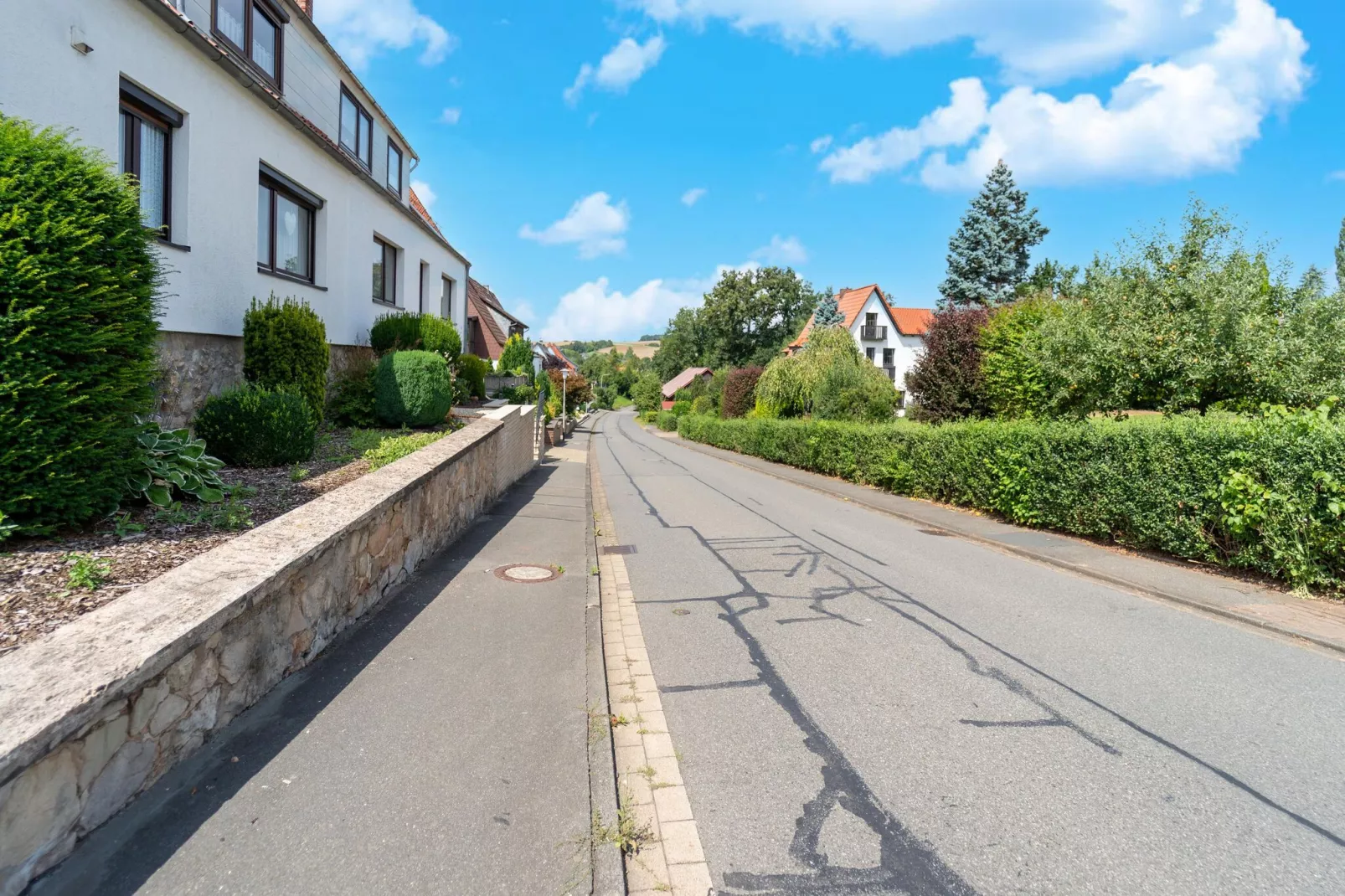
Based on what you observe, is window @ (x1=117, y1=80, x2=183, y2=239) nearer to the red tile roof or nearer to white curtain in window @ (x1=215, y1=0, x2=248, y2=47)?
white curtain in window @ (x1=215, y1=0, x2=248, y2=47)

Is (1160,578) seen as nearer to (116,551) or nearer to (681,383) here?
(116,551)

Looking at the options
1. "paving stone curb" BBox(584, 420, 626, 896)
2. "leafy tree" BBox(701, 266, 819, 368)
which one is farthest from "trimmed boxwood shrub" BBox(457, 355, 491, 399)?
"leafy tree" BBox(701, 266, 819, 368)

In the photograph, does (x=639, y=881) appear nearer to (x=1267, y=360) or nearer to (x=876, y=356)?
(x=1267, y=360)

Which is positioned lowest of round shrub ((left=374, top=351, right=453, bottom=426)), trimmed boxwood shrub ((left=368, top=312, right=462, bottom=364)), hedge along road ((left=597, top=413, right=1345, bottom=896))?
hedge along road ((left=597, top=413, right=1345, bottom=896))

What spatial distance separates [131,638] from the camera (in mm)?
3049

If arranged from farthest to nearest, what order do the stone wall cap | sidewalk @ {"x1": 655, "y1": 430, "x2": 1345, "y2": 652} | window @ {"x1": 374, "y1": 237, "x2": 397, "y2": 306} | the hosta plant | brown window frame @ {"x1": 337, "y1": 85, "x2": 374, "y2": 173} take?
window @ {"x1": 374, "y1": 237, "x2": 397, "y2": 306}
brown window frame @ {"x1": 337, "y1": 85, "x2": 374, "y2": 173}
sidewalk @ {"x1": 655, "y1": 430, "x2": 1345, "y2": 652}
the hosta plant
the stone wall cap

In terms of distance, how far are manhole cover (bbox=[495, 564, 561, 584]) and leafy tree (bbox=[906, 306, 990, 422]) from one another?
14336 millimetres

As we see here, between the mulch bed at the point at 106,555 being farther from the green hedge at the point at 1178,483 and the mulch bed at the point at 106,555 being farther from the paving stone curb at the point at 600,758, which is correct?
the green hedge at the point at 1178,483

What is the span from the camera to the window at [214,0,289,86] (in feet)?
35.9

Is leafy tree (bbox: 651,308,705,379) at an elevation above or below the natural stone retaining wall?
above

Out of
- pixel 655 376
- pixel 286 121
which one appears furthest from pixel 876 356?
pixel 286 121

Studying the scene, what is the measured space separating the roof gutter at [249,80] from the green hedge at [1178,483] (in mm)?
12403

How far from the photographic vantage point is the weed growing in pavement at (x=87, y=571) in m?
3.93

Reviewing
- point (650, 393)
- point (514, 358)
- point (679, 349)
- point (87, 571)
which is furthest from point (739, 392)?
point (679, 349)
